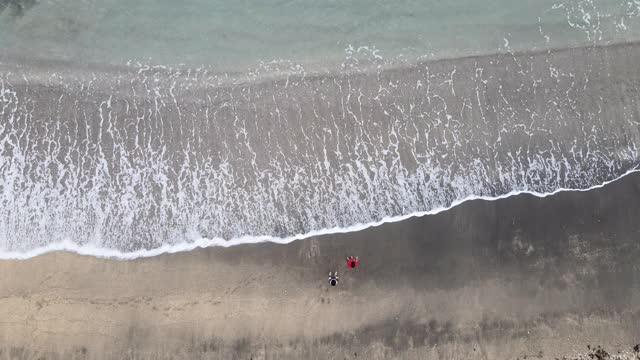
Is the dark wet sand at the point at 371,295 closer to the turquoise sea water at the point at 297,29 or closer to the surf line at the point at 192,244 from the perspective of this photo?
the surf line at the point at 192,244

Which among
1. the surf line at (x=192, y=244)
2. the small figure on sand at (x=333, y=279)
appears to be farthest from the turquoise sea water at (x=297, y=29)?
the small figure on sand at (x=333, y=279)

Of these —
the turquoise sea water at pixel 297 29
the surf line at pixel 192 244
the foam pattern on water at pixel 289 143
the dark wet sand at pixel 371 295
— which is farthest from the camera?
the turquoise sea water at pixel 297 29

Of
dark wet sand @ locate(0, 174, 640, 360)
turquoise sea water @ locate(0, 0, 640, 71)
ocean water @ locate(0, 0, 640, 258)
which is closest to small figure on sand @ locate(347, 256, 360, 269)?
dark wet sand @ locate(0, 174, 640, 360)

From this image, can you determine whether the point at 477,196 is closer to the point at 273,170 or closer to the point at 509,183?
the point at 509,183

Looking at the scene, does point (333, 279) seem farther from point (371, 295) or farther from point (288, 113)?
point (288, 113)

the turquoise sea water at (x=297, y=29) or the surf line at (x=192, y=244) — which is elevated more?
the turquoise sea water at (x=297, y=29)

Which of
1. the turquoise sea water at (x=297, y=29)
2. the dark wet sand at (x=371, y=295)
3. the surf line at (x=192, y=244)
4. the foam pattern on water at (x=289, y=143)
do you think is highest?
the turquoise sea water at (x=297, y=29)

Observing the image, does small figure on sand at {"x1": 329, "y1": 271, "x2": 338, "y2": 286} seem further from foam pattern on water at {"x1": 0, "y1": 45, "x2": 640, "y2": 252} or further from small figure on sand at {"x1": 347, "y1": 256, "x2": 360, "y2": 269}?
foam pattern on water at {"x1": 0, "y1": 45, "x2": 640, "y2": 252}
